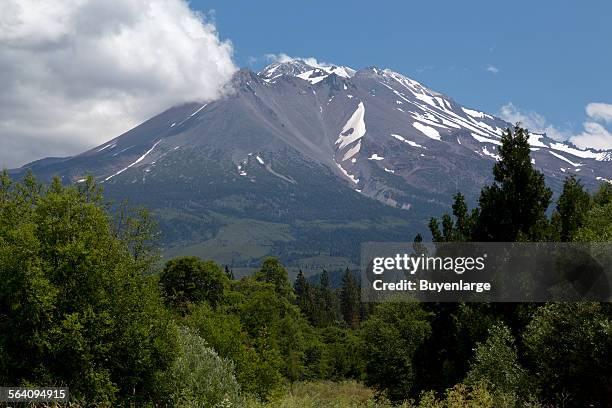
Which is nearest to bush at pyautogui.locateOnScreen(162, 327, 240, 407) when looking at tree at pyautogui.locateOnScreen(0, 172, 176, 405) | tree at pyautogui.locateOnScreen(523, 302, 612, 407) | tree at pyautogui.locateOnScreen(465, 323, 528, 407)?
tree at pyautogui.locateOnScreen(0, 172, 176, 405)

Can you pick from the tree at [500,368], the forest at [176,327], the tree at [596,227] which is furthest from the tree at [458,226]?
the tree at [500,368]

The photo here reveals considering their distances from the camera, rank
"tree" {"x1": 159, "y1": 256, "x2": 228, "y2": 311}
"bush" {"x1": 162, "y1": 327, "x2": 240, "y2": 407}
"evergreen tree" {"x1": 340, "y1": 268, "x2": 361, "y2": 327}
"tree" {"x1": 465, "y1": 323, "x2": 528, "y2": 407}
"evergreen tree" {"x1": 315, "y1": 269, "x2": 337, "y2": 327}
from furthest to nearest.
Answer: "evergreen tree" {"x1": 340, "y1": 268, "x2": 361, "y2": 327}
"evergreen tree" {"x1": 315, "y1": 269, "x2": 337, "y2": 327}
"tree" {"x1": 159, "y1": 256, "x2": 228, "y2": 311}
"bush" {"x1": 162, "y1": 327, "x2": 240, "y2": 407}
"tree" {"x1": 465, "y1": 323, "x2": 528, "y2": 407}

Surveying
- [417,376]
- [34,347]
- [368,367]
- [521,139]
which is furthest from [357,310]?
[34,347]

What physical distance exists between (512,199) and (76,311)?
71.3 feet

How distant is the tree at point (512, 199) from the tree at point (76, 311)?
56.5ft

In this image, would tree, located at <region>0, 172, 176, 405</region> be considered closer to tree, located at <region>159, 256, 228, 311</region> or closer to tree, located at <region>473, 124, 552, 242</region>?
tree, located at <region>473, 124, 552, 242</region>

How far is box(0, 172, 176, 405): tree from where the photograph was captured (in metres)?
23.8

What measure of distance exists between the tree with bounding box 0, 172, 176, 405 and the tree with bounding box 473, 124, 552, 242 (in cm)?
1723

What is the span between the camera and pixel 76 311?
25016 millimetres

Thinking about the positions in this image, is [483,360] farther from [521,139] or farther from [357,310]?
[357,310]

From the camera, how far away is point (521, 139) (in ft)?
110

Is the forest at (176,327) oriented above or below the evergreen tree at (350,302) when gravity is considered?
above

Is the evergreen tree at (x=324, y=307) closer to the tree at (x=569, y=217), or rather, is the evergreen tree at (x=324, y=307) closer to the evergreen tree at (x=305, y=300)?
the evergreen tree at (x=305, y=300)

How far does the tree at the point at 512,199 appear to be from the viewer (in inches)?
1255
